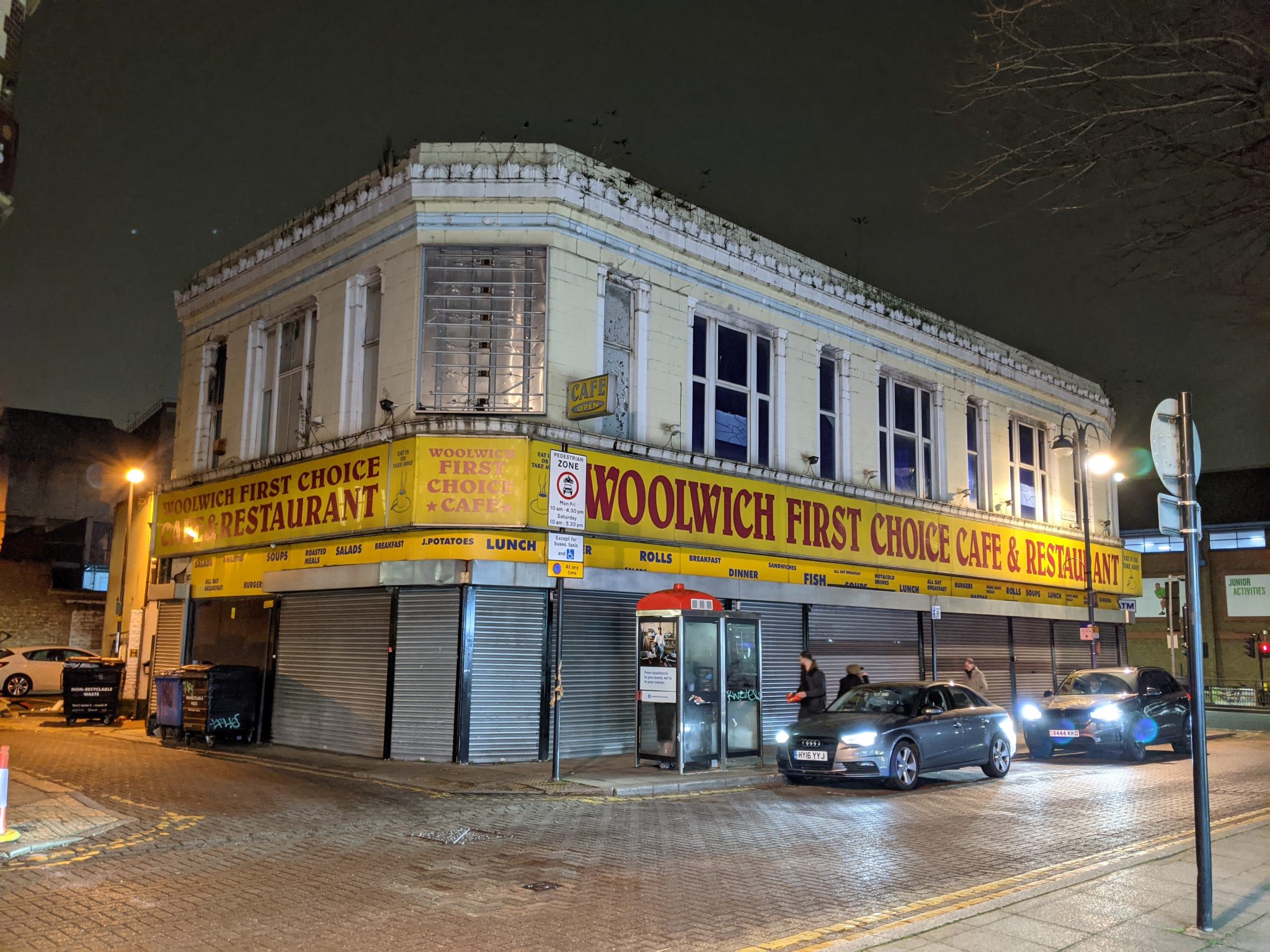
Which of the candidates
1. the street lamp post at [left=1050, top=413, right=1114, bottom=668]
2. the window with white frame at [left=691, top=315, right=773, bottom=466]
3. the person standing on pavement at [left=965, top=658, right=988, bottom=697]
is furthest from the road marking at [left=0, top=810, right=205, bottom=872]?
the street lamp post at [left=1050, top=413, right=1114, bottom=668]

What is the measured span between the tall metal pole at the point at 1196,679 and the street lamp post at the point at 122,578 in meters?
24.2

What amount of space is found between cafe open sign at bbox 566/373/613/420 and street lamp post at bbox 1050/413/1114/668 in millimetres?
13397

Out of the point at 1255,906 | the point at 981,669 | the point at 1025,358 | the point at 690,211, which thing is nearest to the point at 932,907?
the point at 1255,906

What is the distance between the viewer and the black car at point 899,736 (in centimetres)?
1373

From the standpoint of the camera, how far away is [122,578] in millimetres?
29234

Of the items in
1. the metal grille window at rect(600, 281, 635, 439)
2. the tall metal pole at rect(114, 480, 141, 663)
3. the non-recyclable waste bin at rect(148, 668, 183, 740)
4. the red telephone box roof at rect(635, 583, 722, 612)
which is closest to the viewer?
the red telephone box roof at rect(635, 583, 722, 612)

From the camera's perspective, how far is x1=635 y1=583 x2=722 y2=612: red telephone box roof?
51.3ft

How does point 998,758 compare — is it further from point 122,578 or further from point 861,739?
point 122,578

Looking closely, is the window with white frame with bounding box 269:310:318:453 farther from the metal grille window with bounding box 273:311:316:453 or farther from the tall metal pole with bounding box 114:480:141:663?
the tall metal pole with bounding box 114:480:141:663

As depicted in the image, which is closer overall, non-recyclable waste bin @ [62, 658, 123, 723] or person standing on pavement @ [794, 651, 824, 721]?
person standing on pavement @ [794, 651, 824, 721]

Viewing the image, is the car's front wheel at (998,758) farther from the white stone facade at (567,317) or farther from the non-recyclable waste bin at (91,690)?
the non-recyclable waste bin at (91,690)

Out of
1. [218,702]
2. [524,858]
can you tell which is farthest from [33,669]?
[524,858]

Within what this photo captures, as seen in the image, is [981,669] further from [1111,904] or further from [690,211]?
[1111,904]

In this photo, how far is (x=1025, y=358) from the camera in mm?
30016
